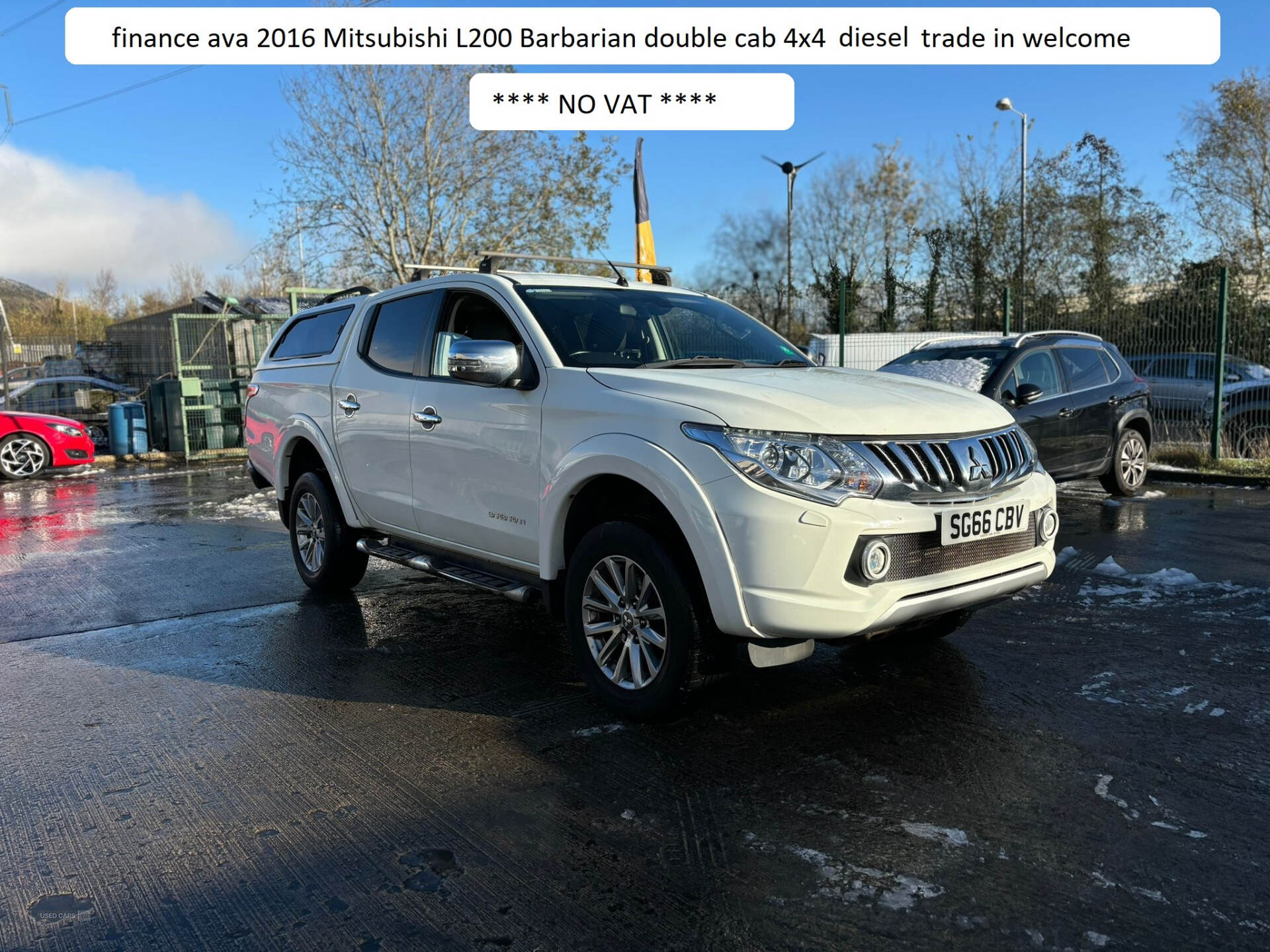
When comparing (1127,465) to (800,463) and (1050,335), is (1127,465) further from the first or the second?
(800,463)

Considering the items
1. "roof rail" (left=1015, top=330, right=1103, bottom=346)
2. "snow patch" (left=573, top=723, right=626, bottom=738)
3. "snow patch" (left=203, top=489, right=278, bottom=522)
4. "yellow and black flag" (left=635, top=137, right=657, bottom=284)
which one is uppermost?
"yellow and black flag" (left=635, top=137, right=657, bottom=284)

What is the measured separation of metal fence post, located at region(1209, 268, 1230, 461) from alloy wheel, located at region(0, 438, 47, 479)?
16794 millimetres

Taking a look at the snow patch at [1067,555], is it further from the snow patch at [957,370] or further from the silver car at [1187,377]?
the silver car at [1187,377]

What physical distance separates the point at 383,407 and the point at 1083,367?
7196 millimetres

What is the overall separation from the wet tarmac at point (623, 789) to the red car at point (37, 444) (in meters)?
10.4

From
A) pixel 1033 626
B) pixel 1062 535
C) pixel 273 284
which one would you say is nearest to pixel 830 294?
pixel 1062 535

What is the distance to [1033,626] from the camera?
5.23 meters

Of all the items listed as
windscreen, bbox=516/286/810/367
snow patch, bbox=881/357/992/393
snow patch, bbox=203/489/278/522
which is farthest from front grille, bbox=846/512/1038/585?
snow patch, bbox=203/489/278/522

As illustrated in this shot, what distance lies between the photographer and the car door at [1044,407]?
8766 mm

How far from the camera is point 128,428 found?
59.9 feet

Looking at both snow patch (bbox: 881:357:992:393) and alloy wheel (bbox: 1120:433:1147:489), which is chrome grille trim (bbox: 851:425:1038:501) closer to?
snow patch (bbox: 881:357:992:393)

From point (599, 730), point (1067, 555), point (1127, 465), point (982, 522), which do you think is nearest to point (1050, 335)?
point (1127, 465)

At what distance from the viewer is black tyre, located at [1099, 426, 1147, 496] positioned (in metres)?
9.91

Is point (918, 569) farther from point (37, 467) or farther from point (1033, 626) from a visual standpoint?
point (37, 467)
